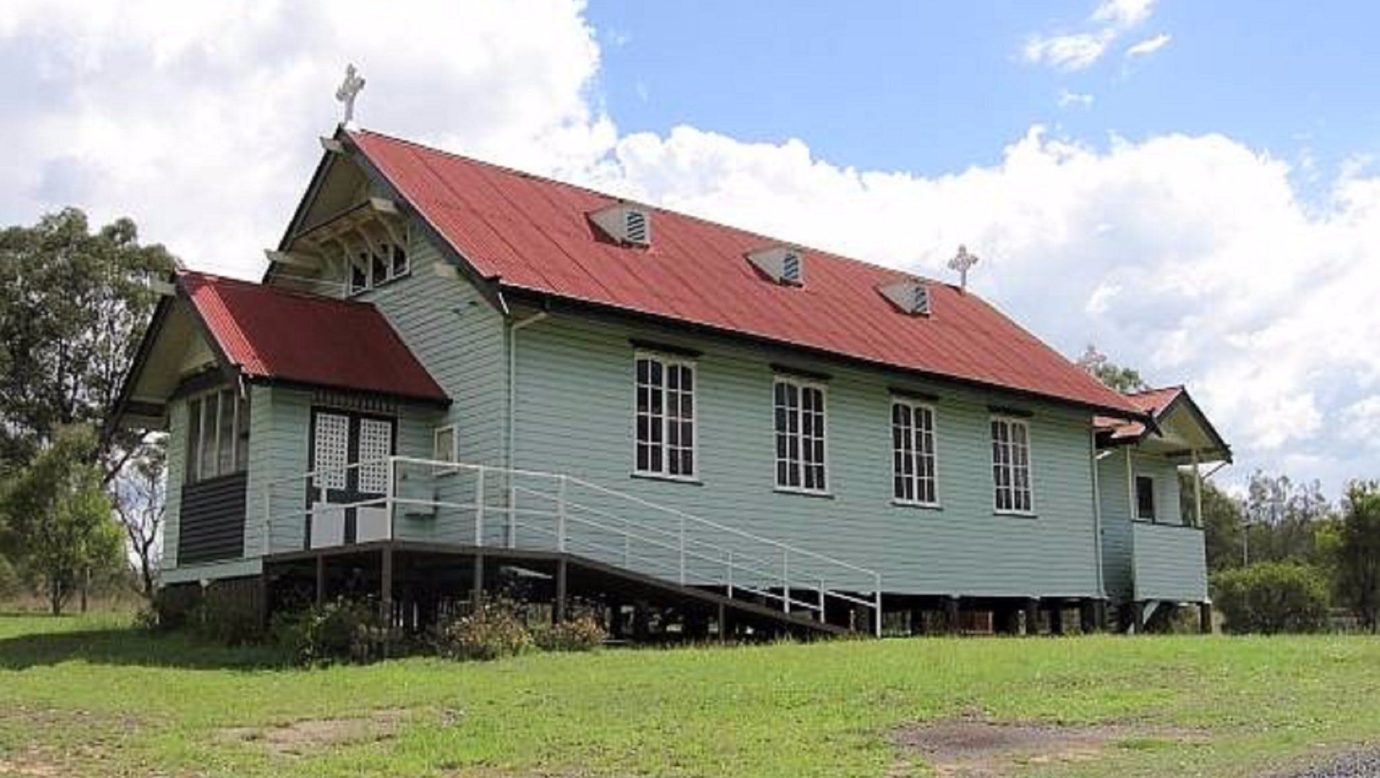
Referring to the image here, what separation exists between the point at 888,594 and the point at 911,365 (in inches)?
161

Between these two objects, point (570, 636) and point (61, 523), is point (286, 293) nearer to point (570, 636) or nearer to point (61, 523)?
point (570, 636)

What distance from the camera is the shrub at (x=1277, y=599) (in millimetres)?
36844

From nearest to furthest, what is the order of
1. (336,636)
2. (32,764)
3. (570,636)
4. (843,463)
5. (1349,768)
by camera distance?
1. (1349,768)
2. (32,764)
3. (336,636)
4. (570,636)
5. (843,463)

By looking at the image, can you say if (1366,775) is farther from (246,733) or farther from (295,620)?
(295,620)

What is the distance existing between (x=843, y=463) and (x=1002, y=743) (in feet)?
48.1

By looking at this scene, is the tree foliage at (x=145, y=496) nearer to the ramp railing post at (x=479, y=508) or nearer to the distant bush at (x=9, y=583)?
the distant bush at (x=9, y=583)

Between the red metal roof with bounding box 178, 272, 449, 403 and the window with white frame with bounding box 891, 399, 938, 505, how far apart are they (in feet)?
29.0

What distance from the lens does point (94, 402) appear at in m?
52.7

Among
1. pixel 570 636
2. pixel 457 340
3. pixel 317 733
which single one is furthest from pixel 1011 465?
pixel 317 733

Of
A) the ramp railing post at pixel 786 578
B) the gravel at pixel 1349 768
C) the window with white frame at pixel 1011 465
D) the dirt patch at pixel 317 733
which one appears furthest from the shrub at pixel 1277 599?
the dirt patch at pixel 317 733

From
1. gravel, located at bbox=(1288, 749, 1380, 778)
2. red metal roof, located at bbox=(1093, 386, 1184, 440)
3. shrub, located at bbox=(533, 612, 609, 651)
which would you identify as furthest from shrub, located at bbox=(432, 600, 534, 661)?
red metal roof, located at bbox=(1093, 386, 1184, 440)

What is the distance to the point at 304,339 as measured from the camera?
74.0 ft

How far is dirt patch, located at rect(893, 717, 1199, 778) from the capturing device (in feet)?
35.5

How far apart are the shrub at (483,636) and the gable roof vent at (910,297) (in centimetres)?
1482
